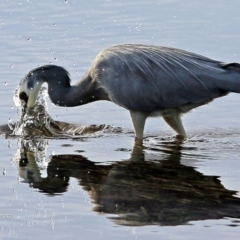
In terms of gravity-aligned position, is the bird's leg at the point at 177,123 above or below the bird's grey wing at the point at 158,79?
below

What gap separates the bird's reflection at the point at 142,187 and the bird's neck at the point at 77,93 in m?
1.02

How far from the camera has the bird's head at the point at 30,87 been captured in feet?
35.3

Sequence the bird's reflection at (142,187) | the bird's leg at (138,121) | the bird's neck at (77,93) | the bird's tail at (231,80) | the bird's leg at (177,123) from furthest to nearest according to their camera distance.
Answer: the bird's neck at (77,93) < the bird's leg at (177,123) < the bird's leg at (138,121) < the bird's tail at (231,80) < the bird's reflection at (142,187)

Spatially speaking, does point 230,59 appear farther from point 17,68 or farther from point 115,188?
point 115,188

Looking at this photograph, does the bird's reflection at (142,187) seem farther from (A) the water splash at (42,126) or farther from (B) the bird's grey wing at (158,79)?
(A) the water splash at (42,126)

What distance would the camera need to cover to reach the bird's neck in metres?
10.6

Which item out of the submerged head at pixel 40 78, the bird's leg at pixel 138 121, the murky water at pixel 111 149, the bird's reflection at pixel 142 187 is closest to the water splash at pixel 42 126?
the murky water at pixel 111 149

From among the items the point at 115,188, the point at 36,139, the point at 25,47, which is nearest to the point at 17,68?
the point at 25,47

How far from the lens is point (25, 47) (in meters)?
13.4

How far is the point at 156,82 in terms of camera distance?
10047mm

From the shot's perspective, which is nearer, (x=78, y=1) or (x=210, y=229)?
(x=210, y=229)

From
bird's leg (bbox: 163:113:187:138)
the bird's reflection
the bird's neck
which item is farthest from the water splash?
the bird's reflection

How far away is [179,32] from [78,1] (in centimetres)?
287

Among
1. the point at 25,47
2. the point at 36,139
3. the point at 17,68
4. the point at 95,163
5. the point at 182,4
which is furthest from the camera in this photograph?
the point at 182,4
